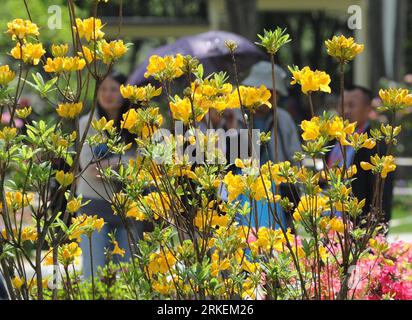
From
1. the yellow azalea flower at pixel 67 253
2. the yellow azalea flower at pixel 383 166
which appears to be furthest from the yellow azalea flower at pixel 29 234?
the yellow azalea flower at pixel 383 166

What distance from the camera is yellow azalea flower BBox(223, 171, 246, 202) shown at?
251 cm

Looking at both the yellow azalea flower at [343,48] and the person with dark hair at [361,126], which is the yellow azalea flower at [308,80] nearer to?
the yellow azalea flower at [343,48]

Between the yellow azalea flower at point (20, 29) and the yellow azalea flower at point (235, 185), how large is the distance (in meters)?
0.66

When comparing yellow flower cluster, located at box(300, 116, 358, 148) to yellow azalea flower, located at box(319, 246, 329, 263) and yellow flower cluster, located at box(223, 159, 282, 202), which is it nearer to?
yellow flower cluster, located at box(223, 159, 282, 202)

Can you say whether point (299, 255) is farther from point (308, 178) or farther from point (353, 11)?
point (353, 11)

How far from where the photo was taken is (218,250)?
2.66 metres

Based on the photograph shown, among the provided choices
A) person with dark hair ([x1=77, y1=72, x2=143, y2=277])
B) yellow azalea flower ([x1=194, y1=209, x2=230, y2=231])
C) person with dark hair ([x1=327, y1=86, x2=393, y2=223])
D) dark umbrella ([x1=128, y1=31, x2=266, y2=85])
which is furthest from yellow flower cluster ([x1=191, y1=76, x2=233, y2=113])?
dark umbrella ([x1=128, y1=31, x2=266, y2=85])

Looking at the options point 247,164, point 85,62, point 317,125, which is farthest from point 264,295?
point 85,62

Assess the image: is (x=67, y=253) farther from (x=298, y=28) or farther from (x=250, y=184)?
(x=298, y=28)

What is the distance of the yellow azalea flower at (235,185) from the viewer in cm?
251

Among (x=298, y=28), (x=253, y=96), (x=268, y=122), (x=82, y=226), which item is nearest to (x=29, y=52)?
(x=82, y=226)

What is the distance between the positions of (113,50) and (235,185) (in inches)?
19.9
